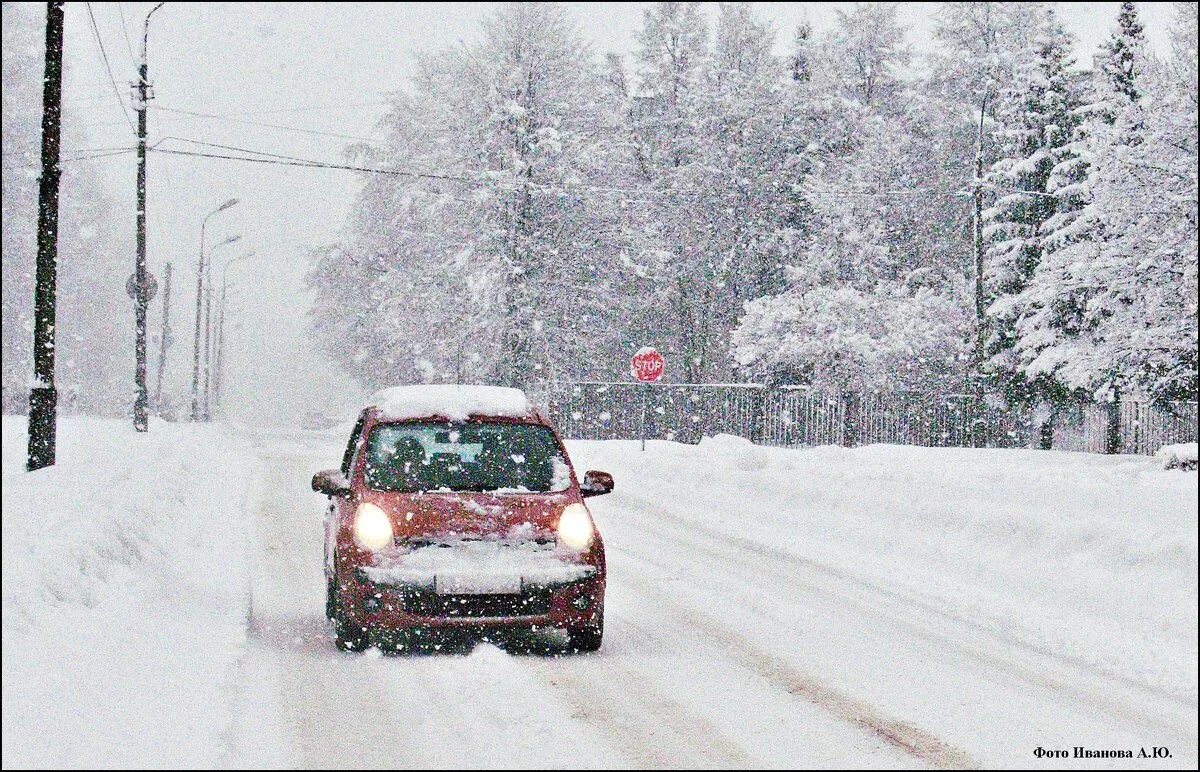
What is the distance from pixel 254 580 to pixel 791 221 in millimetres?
39360

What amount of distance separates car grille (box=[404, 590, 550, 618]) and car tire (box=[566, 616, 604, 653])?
0.33 metres

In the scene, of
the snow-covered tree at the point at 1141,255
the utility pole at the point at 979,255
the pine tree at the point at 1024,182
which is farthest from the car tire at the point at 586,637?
the utility pole at the point at 979,255

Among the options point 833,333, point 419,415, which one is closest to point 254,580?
point 419,415

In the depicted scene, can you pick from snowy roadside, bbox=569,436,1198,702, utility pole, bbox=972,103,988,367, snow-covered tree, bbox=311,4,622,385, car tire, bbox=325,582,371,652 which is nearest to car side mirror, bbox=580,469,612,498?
car tire, bbox=325,582,371,652

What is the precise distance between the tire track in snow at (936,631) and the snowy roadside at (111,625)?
16.4 ft

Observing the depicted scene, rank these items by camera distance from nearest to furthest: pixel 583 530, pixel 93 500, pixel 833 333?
pixel 583 530, pixel 93 500, pixel 833 333

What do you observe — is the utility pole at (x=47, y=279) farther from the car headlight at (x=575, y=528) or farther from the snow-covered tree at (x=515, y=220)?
the snow-covered tree at (x=515, y=220)

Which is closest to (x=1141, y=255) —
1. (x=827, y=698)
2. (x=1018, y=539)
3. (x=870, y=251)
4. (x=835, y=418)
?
(x=1018, y=539)

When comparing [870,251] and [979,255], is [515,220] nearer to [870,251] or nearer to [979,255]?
[870,251]

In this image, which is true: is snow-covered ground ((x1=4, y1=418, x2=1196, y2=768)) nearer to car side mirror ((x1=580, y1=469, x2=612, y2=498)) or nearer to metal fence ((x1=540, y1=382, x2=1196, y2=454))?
car side mirror ((x1=580, y1=469, x2=612, y2=498))

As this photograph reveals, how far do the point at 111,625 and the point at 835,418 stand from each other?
109ft

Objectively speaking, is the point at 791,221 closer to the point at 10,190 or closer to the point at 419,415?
the point at 10,190

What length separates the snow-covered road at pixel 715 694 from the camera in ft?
20.0

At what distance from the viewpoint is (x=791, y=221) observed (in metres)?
48.4
